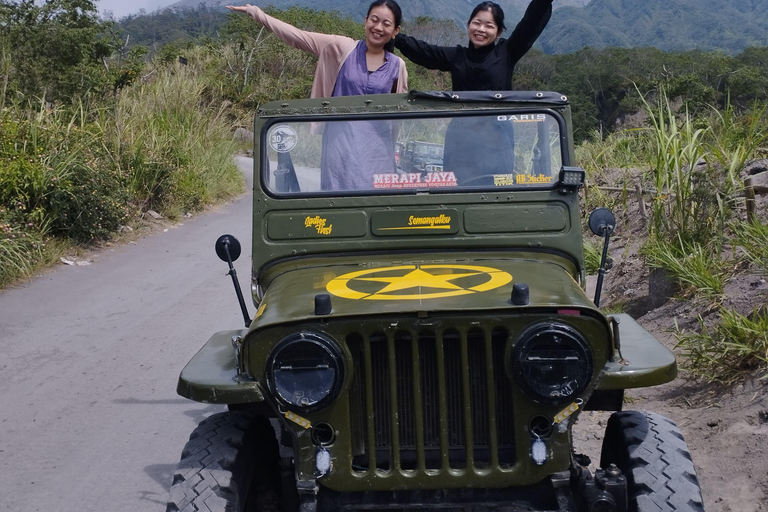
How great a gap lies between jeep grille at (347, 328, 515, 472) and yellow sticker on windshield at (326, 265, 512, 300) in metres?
0.22

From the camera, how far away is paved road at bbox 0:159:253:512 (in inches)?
184

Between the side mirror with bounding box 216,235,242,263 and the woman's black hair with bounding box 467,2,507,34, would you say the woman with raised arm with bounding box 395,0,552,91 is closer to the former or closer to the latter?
the woman's black hair with bounding box 467,2,507,34

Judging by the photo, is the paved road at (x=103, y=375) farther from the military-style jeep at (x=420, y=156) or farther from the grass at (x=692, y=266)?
the grass at (x=692, y=266)

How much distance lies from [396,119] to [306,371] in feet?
5.78

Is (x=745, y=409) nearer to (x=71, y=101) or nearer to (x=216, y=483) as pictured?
(x=216, y=483)

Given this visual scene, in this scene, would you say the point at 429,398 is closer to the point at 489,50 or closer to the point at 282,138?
the point at 282,138

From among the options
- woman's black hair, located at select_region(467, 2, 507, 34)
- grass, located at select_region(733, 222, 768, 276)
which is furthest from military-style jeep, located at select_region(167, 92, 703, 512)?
grass, located at select_region(733, 222, 768, 276)

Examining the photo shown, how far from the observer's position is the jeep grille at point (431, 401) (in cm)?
309

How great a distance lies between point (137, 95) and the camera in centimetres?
1591

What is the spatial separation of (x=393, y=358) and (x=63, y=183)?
847 cm

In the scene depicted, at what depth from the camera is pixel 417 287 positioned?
3.42m

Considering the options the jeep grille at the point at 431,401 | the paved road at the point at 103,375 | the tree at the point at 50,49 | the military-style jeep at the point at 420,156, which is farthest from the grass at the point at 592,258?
the tree at the point at 50,49

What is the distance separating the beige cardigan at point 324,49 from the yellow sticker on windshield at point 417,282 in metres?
1.68

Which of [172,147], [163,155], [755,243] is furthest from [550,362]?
[172,147]
